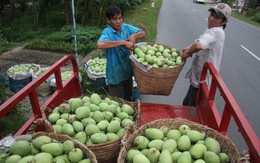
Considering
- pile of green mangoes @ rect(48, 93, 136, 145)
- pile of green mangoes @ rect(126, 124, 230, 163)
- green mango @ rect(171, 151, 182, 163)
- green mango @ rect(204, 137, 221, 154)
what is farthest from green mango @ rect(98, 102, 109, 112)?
green mango @ rect(204, 137, 221, 154)

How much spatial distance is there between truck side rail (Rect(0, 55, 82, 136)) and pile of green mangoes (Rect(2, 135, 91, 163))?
287 millimetres

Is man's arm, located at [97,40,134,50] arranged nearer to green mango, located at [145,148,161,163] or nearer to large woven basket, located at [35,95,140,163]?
large woven basket, located at [35,95,140,163]

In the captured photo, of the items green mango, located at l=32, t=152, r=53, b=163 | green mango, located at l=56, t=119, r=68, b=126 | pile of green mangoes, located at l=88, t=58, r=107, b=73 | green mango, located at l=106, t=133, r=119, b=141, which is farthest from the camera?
pile of green mangoes, located at l=88, t=58, r=107, b=73

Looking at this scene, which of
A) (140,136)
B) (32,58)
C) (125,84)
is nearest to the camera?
(140,136)

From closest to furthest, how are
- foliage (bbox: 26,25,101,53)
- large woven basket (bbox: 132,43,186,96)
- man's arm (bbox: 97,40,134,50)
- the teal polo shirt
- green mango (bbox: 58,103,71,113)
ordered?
green mango (bbox: 58,103,71,113) < large woven basket (bbox: 132,43,186,96) < man's arm (bbox: 97,40,134,50) < the teal polo shirt < foliage (bbox: 26,25,101,53)

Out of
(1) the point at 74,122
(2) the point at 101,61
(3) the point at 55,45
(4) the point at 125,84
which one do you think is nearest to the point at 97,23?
(3) the point at 55,45

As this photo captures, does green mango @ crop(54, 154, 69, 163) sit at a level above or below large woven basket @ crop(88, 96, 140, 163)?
above

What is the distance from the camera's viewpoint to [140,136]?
1.97 metres

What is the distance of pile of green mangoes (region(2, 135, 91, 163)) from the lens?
1670 millimetres

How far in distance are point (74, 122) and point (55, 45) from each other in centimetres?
665

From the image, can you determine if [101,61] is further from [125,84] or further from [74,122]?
[74,122]

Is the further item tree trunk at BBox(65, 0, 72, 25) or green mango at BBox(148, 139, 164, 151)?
tree trunk at BBox(65, 0, 72, 25)

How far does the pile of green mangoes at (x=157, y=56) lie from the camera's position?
3.02 m

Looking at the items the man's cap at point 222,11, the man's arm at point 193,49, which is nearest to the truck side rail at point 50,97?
the man's arm at point 193,49
